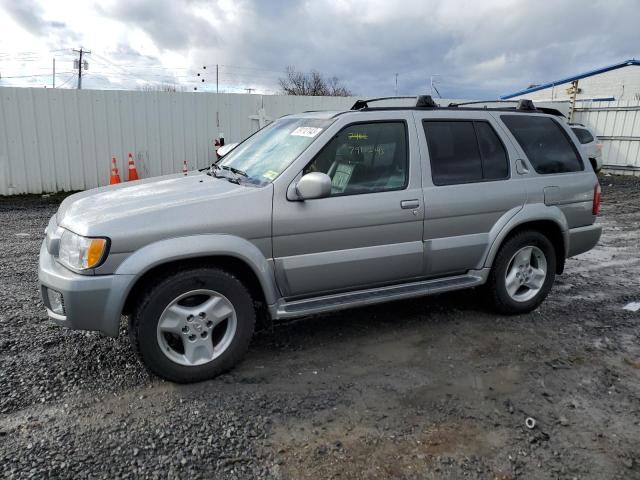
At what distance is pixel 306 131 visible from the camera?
4008mm

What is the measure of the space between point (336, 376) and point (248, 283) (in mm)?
932

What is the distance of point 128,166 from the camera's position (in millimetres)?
11930

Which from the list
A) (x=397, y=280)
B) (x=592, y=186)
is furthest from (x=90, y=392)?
(x=592, y=186)

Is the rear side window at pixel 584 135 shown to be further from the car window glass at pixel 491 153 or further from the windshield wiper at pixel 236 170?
the windshield wiper at pixel 236 170

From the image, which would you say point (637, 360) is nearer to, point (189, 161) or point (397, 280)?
point (397, 280)

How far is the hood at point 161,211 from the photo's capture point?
3141 millimetres

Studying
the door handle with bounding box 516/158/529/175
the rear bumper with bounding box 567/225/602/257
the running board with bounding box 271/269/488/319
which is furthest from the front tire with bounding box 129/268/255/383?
the rear bumper with bounding box 567/225/602/257

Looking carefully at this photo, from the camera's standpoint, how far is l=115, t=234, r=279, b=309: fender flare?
10.3ft

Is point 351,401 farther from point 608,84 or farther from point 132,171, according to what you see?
point 608,84

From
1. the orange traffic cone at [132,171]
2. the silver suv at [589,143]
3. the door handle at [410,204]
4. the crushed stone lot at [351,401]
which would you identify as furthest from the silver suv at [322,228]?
the silver suv at [589,143]

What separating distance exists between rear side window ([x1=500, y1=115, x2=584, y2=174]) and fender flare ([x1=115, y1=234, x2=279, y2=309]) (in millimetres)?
2752

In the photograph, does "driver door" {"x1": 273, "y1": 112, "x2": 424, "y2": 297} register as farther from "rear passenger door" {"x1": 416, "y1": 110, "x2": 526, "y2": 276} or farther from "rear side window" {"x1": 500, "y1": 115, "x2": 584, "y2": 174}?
"rear side window" {"x1": 500, "y1": 115, "x2": 584, "y2": 174}

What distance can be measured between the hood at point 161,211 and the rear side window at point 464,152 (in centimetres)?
155

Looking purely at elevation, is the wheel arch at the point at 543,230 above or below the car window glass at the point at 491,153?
below
